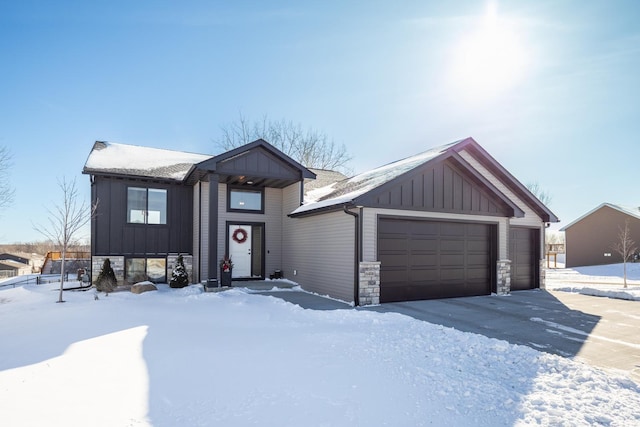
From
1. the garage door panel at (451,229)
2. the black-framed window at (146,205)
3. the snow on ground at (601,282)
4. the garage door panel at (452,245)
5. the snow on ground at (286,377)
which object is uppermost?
the black-framed window at (146,205)

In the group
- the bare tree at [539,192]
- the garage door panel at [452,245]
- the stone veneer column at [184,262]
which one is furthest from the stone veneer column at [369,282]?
the bare tree at [539,192]

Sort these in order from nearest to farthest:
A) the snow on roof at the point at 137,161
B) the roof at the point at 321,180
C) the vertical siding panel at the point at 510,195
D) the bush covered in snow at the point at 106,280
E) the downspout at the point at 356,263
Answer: the downspout at the point at 356,263 → the bush covered in snow at the point at 106,280 → the snow on roof at the point at 137,161 → the vertical siding panel at the point at 510,195 → the roof at the point at 321,180

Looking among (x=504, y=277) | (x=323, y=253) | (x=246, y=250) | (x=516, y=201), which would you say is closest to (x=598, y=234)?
(x=516, y=201)

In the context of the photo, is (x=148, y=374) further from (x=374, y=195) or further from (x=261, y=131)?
(x=261, y=131)

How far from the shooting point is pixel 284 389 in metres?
3.85

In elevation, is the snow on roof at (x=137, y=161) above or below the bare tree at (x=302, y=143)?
below

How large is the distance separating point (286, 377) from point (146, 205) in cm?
1030

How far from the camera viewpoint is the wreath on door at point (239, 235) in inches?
501

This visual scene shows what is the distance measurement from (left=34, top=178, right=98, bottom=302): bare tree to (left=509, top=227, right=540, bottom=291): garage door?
14184mm

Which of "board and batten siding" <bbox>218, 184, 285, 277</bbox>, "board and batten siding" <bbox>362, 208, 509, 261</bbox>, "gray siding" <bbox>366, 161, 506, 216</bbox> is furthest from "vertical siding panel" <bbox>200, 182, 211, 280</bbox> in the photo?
"gray siding" <bbox>366, 161, 506, 216</bbox>

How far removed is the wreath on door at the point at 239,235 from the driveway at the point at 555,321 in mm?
6047

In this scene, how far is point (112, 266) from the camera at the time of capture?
38.5ft

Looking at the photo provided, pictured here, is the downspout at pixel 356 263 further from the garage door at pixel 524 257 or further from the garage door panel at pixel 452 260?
the garage door at pixel 524 257

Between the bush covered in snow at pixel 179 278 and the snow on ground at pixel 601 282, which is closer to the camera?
the snow on ground at pixel 601 282
